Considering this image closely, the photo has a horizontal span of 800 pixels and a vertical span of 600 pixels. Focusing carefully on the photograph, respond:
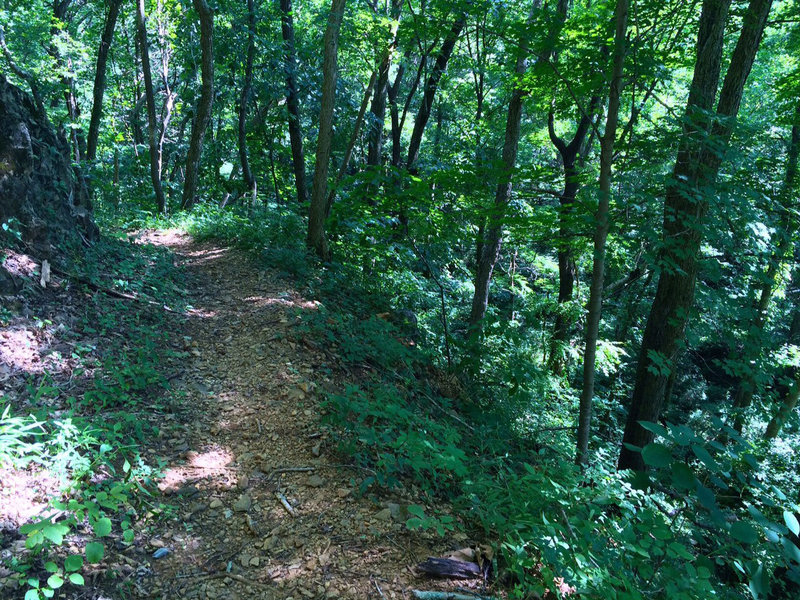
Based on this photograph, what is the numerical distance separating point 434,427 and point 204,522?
5.72 feet

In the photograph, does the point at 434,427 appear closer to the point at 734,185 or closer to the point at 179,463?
the point at 179,463

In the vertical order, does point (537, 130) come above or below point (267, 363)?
above

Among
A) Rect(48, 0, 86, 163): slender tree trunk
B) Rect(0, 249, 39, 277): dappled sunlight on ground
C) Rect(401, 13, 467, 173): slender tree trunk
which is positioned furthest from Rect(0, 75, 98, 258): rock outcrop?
Rect(48, 0, 86, 163): slender tree trunk

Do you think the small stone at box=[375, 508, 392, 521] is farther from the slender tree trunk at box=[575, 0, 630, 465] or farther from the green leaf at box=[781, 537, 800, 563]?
the green leaf at box=[781, 537, 800, 563]

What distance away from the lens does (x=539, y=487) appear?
301 centimetres

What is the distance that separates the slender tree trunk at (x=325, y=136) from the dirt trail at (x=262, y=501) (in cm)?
314

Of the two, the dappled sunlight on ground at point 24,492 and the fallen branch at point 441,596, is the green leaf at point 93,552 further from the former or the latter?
the fallen branch at point 441,596

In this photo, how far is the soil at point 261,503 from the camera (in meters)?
2.51

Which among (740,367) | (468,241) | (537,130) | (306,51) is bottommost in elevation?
(740,367)

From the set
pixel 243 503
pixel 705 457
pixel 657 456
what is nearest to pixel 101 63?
pixel 243 503

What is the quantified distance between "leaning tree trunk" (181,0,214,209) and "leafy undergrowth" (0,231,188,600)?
6.28m

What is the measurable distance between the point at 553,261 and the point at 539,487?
13068 millimetres

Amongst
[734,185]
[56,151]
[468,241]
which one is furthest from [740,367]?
[56,151]

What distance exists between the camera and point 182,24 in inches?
522
